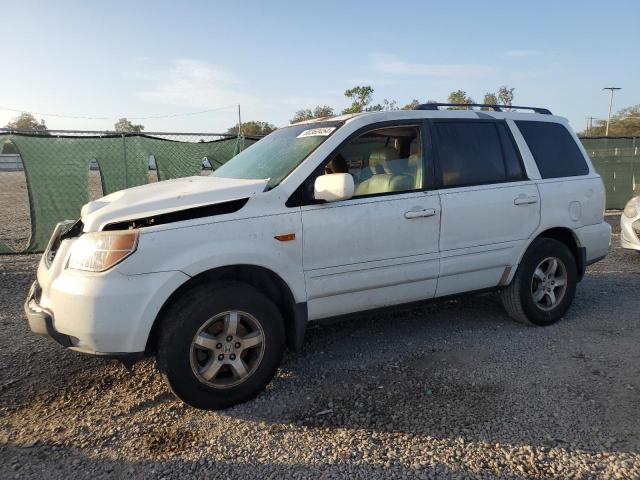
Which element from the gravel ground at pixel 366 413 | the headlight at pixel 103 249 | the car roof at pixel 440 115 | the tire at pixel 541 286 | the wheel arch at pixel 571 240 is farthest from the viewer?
the wheel arch at pixel 571 240

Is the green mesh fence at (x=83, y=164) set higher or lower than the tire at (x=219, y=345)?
higher

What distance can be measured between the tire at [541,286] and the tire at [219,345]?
2.32 m

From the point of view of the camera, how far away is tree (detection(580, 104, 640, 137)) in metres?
55.0

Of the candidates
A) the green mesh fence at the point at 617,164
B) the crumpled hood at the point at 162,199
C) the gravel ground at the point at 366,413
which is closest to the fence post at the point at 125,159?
the gravel ground at the point at 366,413

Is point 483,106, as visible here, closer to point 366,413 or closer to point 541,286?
point 541,286

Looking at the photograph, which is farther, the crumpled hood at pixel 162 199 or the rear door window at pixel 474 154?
the rear door window at pixel 474 154

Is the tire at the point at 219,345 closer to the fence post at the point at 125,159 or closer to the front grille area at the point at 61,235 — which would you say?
the front grille area at the point at 61,235

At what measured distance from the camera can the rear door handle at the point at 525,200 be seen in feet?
14.1

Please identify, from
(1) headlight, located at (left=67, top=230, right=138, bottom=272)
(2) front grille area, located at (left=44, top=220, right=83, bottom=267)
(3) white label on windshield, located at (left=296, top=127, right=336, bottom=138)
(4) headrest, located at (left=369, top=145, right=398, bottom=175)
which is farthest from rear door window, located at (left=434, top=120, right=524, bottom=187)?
(2) front grille area, located at (left=44, top=220, right=83, bottom=267)

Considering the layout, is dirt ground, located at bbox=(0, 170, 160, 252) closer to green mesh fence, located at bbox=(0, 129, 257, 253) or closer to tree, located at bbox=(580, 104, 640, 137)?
green mesh fence, located at bbox=(0, 129, 257, 253)

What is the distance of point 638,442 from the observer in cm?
283

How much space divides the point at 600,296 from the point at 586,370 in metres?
2.26

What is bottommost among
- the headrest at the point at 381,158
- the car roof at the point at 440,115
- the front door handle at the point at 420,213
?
the front door handle at the point at 420,213

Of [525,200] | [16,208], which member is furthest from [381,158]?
[16,208]
